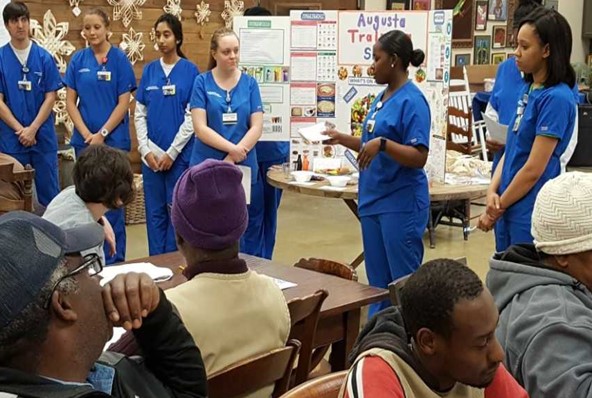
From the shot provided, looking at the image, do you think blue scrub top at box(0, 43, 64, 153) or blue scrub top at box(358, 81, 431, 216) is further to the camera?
blue scrub top at box(0, 43, 64, 153)

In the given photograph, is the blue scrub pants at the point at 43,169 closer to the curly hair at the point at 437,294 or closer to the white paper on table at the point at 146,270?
the white paper on table at the point at 146,270

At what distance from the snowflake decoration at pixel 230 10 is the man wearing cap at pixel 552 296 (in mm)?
6040

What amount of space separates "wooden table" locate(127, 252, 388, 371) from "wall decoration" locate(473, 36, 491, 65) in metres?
7.68

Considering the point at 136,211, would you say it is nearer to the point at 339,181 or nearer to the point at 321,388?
the point at 339,181

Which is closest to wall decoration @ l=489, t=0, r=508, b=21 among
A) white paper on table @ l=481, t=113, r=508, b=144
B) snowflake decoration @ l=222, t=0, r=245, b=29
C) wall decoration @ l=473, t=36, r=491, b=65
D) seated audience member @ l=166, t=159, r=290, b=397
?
wall decoration @ l=473, t=36, r=491, b=65

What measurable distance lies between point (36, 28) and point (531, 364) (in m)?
5.43

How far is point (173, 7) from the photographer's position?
709cm

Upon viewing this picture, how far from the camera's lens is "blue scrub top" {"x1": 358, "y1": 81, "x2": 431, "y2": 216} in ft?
11.6

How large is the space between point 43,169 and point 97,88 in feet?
2.56

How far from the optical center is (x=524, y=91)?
10.9ft

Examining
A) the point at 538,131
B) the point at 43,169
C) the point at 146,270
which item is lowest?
the point at 43,169

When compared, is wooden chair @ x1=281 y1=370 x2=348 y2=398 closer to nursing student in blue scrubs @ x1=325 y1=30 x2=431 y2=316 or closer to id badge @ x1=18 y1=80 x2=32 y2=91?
nursing student in blue scrubs @ x1=325 y1=30 x2=431 y2=316

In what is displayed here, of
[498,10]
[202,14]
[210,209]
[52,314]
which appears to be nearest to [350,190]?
[210,209]

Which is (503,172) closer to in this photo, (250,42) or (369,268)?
(369,268)
